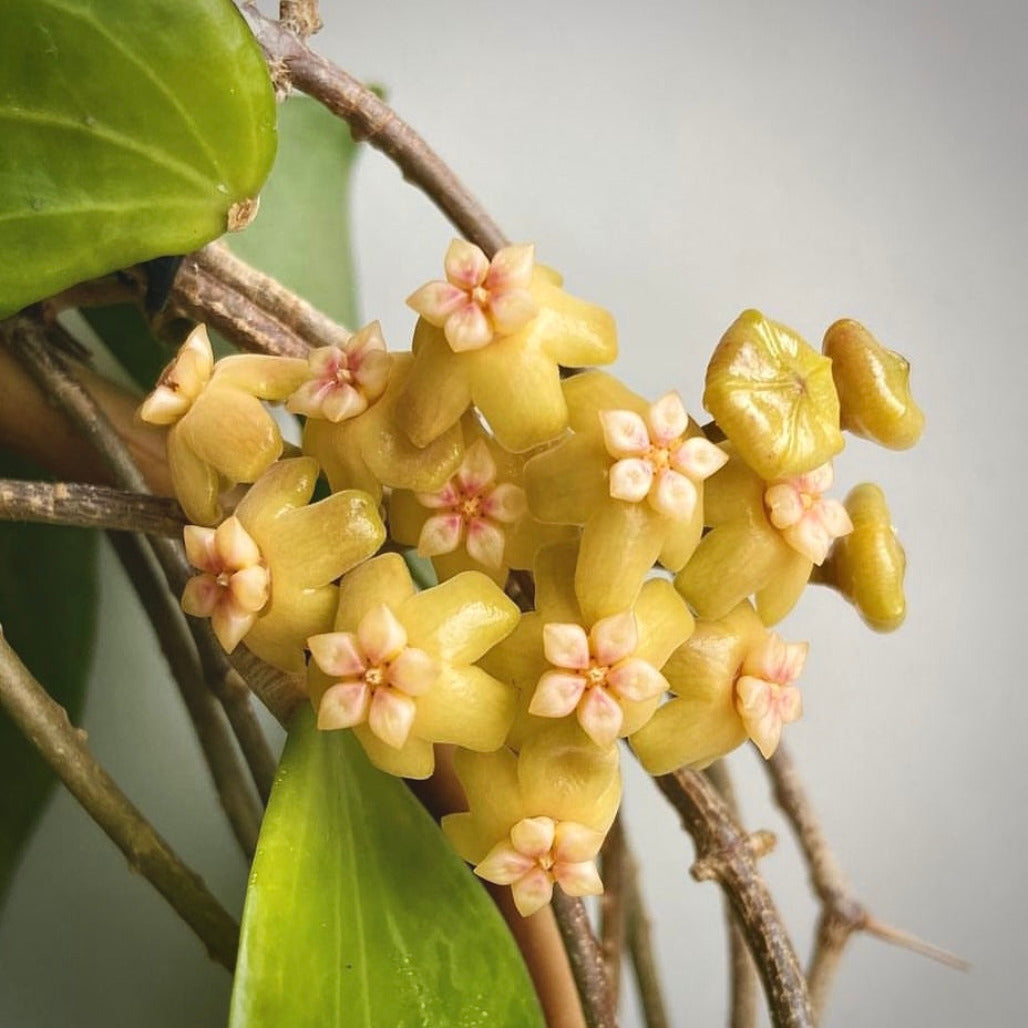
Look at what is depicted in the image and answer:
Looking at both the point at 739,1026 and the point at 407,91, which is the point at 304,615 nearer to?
the point at 739,1026

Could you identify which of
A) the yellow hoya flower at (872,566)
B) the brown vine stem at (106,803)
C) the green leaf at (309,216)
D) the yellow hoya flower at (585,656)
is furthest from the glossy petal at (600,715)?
the green leaf at (309,216)

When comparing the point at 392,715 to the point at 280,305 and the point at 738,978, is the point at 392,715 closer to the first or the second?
the point at 280,305

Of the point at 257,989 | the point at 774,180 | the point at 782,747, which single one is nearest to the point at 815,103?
the point at 774,180

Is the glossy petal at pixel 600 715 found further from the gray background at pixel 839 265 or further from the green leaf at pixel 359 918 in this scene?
the gray background at pixel 839 265

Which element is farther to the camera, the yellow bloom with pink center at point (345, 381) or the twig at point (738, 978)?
the twig at point (738, 978)

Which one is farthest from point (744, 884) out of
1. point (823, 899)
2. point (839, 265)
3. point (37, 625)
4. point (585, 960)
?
point (839, 265)

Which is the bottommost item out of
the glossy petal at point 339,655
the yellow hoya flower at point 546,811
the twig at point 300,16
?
the yellow hoya flower at point 546,811

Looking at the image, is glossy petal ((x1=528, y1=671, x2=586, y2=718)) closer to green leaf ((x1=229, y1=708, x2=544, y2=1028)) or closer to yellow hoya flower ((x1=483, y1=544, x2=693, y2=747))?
yellow hoya flower ((x1=483, y1=544, x2=693, y2=747))
